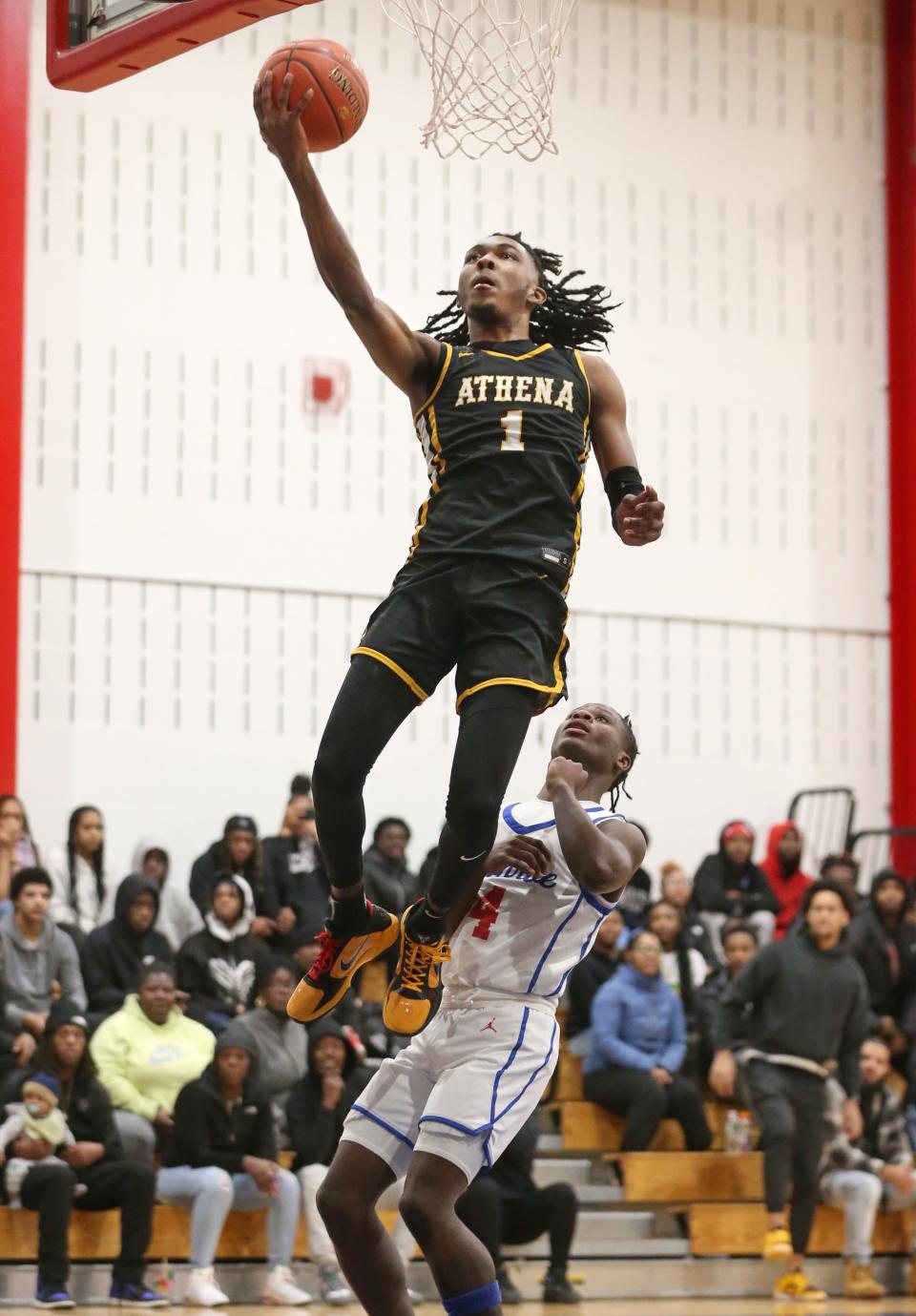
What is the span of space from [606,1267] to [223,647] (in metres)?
6.39

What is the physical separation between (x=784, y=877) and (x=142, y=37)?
1056 centimetres

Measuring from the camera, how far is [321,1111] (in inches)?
436

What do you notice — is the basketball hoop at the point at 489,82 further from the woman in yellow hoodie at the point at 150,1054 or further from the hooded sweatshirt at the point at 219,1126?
the woman in yellow hoodie at the point at 150,1054

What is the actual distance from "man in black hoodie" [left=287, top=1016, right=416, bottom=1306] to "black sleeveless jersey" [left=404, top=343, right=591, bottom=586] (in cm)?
557

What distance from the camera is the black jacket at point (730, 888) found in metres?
15.1

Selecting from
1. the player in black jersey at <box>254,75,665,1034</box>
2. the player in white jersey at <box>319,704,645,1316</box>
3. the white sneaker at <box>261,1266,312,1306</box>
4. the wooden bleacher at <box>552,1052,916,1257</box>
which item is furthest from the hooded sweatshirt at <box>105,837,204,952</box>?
the player in black jersey at <box>254,75,665,1034</box>

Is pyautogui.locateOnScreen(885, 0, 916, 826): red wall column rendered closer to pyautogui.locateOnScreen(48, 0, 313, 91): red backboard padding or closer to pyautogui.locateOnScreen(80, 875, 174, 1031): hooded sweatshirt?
pyautogui.locateOnScreen(80, 875, 174, 1031): hooded sweatshirt

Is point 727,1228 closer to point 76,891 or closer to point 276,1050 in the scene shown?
point 276,1050

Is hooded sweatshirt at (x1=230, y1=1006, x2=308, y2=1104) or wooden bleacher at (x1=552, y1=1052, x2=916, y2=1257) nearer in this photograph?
hooded sweatshirt at (x1=230, y1=1006, x2=308, y2=1104)

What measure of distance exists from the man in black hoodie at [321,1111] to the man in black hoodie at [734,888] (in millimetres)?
4320

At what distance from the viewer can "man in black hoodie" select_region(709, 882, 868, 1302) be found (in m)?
11.6

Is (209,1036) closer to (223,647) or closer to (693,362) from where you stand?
(223,647)

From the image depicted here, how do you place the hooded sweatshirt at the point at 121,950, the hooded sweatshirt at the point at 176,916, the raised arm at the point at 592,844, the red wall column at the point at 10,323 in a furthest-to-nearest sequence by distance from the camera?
the red wall column at the point at 10,323 < the hooded sweatshirt at the point at 176,916 < the hooded sweatshirt at the point at 121,950 < the raised arm at the point at 592,844

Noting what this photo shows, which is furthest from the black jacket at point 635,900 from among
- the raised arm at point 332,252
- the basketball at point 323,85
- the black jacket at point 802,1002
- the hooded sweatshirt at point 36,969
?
the basketball at point 323,85
